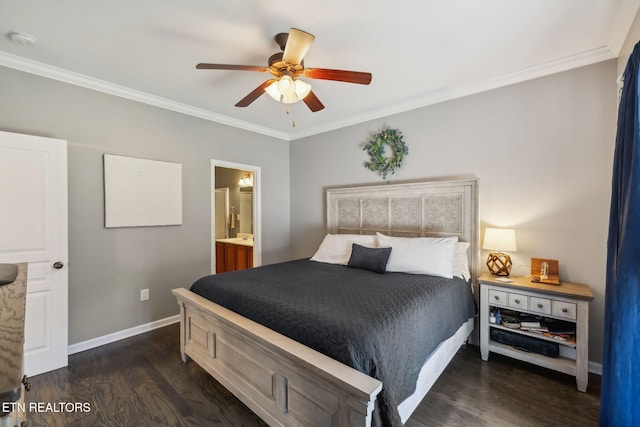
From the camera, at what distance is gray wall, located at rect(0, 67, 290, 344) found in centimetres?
257

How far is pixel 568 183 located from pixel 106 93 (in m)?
4.51

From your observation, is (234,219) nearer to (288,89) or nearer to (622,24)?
(288,89)

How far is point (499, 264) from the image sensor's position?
2658 millimetres

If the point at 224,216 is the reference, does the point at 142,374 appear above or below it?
below

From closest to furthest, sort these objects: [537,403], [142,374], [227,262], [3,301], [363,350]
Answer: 1. [3,301]
2. [363,350]
3. [537,403]
4. [142,374]
5. [227,262]

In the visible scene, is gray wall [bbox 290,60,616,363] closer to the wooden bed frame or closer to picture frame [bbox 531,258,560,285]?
picture frame [bbox 531,258,560,285]

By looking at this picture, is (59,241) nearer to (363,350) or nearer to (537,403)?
(363,350)

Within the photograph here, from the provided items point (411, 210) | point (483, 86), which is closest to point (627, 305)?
point (411, 210)

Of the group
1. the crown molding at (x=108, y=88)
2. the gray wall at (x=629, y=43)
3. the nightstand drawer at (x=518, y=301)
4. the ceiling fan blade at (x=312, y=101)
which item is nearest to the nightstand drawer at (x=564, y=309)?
the nightstand drawer at (x=518, y=301)

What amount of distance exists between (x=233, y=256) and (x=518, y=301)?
4244 mm

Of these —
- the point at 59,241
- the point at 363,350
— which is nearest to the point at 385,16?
the point at 363,350

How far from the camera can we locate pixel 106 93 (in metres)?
2.87

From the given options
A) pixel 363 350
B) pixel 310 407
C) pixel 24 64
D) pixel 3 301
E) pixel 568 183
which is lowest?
pixel 310 407

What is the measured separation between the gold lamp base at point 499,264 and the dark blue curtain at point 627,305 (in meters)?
1.04
